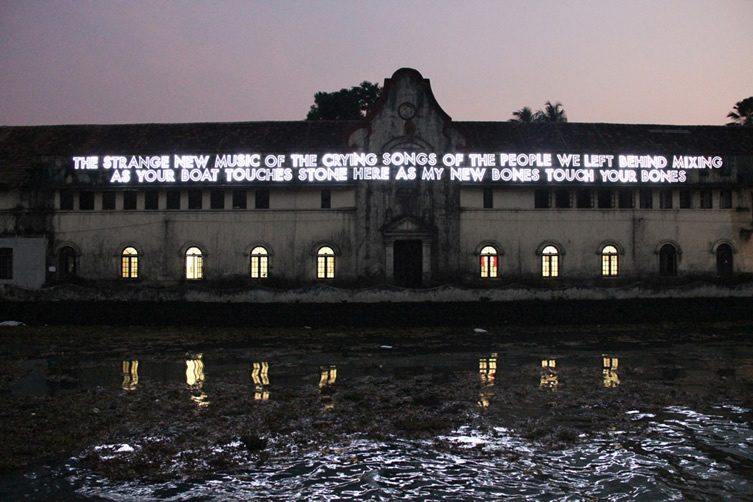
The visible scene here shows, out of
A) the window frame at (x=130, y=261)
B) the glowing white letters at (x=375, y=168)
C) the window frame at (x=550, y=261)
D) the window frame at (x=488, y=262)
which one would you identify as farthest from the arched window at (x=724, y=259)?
the window frame at (x=130, y=261)

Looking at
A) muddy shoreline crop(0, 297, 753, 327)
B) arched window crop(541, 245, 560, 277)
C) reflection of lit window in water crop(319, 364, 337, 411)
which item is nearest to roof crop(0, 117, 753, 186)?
arched window crop(541, 245, 560, 277)

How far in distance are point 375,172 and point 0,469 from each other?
22.8 meters

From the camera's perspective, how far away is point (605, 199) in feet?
102

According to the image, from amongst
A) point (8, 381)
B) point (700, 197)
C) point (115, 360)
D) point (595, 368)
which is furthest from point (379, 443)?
point (700, 197)

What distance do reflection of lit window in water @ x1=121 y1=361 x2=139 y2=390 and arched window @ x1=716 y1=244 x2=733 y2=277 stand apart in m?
26.4

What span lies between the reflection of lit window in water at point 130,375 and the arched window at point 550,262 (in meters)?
19.5

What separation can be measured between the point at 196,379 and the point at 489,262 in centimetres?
1841

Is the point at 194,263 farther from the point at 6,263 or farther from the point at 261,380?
the point at 261,380

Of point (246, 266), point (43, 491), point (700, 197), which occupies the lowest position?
point (43, 491)

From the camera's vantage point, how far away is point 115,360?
1750cm

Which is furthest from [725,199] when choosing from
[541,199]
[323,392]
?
[323,392]

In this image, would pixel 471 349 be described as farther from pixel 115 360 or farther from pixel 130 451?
pixel 130 451

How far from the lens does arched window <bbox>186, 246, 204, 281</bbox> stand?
30.6 meters

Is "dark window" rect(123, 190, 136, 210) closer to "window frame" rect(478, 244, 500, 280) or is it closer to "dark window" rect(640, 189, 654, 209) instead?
"window frame" rect(478, 244, 500, 280)
